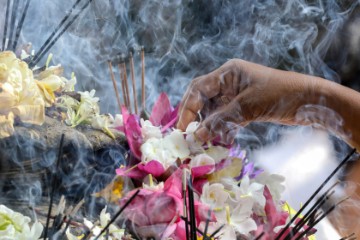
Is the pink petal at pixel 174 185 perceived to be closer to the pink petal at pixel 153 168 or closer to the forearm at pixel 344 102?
the pink petal at pixel 153 168

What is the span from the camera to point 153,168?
98 centimetres

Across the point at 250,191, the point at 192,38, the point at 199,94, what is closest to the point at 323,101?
the point at 199,94

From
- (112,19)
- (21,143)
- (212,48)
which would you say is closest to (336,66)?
(212,48)

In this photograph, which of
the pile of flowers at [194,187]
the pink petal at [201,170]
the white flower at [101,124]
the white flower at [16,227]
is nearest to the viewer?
the white flower at [16,227]

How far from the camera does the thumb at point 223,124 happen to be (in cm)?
106

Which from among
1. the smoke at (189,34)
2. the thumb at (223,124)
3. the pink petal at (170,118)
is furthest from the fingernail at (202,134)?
the smoke at (189,34)

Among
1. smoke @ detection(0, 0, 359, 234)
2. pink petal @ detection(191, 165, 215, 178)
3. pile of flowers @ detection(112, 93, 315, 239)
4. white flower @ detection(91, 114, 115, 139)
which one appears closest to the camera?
pile of flowers @ detection(112, 93, 315, 239)

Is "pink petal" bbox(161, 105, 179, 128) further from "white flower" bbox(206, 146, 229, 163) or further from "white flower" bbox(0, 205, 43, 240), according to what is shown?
"white flower" bbox(0, 205, 43, 240)

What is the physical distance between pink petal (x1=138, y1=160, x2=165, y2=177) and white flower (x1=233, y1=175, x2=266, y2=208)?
151mm

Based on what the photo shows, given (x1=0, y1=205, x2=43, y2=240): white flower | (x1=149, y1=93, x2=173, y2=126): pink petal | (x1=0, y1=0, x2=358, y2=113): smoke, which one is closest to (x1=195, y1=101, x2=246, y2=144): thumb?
(x1=149, y1=93, x2=173, y2=126): pink petal

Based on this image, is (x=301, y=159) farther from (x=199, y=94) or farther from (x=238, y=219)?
(x=238, y=219)

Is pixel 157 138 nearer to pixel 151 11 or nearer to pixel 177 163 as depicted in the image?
pixel 177 163

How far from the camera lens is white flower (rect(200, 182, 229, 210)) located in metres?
0.94

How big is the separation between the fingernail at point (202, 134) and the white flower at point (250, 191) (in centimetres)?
11
